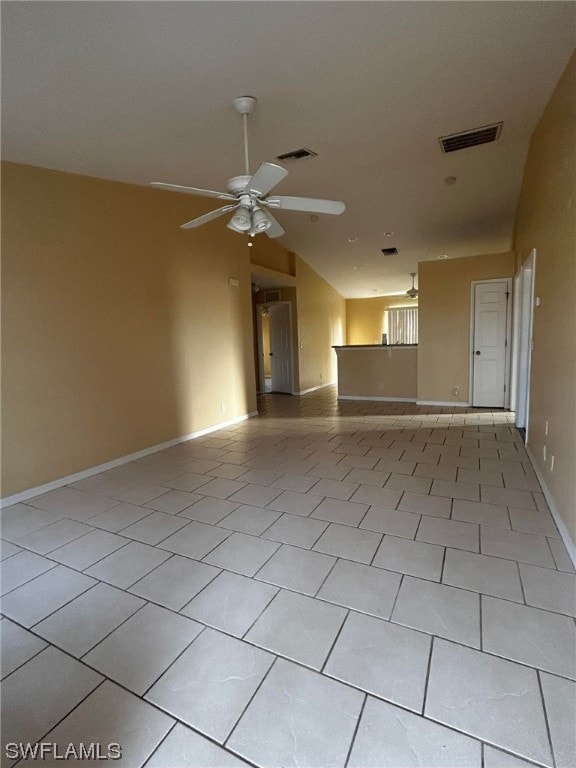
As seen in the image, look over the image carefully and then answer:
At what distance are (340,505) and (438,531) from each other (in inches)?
27.3

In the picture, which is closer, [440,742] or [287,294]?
[440,742]

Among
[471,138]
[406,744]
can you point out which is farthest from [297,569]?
[471,138]

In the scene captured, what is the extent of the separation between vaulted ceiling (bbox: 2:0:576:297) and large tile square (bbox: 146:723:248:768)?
121 inches

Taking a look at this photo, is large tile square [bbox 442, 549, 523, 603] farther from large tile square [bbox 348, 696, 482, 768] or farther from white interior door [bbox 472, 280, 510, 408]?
white interior door [bbox 472, 280, 510, 408]

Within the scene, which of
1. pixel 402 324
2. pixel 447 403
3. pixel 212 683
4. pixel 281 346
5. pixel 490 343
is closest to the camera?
pixel 212 683

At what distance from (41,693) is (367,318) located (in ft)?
38.3

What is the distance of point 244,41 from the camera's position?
211 cm

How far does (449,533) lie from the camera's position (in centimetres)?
232

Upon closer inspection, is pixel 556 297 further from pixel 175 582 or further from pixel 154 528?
pixel 154 528

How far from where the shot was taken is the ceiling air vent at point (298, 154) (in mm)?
3611

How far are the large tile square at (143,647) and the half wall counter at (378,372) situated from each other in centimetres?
596

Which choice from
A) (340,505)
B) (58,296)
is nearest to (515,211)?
(340,505)

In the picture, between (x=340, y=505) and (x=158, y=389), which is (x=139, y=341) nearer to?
(x=158, y=389)

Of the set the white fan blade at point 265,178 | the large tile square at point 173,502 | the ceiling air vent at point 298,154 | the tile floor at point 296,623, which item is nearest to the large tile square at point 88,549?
the tile floor at point 296,623
